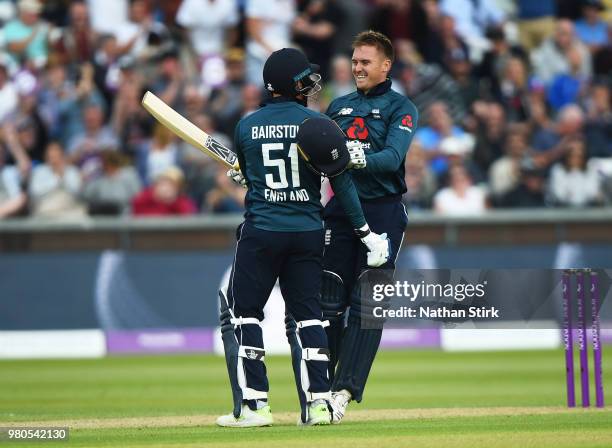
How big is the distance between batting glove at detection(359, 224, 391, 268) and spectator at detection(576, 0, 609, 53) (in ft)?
35.8

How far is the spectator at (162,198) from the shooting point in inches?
594

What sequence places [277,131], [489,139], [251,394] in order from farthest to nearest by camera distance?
[489,139], [251,394], [277,131]

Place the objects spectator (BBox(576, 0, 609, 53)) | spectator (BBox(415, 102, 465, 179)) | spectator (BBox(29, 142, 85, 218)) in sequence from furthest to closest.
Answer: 1. spectator (BBox(576, 0, 609, 53))
2. spectator (BBox(415, 102, 465, 179))
3. spectator (BBox(29, 142, 85, 218))

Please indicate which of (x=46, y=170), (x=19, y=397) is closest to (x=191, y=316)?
(x=46, y=170)

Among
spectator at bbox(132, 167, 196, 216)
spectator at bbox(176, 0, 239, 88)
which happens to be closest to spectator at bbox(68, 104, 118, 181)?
spectator at bbox(132, 167, 196, 216)

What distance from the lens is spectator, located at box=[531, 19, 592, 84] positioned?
1753 centimetres

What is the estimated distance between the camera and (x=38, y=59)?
17094 mm

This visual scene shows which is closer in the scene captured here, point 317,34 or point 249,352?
point 249,352

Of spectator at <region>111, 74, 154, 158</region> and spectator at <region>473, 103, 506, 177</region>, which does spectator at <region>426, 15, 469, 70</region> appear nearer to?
spectator at <region>473, 103, 506, 177</region>

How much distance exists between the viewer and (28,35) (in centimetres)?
1727

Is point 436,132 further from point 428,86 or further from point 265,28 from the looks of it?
point 265,28

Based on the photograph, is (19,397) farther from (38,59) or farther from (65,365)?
(38,59)

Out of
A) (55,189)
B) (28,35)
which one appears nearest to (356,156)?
(55,189)

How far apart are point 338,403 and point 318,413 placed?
10.5 inches
